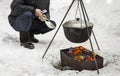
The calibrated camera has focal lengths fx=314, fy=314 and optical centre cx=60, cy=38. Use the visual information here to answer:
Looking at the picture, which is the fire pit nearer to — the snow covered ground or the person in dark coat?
the snow covered ground

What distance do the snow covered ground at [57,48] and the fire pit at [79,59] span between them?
13cm

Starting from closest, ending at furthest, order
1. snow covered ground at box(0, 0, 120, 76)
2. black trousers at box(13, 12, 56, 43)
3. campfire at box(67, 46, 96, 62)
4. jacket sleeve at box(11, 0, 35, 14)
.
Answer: snow covered ground at box(0, 0, 120, 76) < campfire at box(67, 46, 96, 62) < jacket sleeve at box(11, 0, 35, 14) < black trousers at box(13, 12, 56, 43)

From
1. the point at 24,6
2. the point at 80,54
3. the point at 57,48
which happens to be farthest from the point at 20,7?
the point at 80,54

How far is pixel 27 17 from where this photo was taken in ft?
21.5

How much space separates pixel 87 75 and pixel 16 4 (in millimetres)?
2268

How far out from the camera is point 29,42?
683 centimetres

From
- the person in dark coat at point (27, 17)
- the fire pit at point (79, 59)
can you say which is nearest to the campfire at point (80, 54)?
the fire pit at point (79, 59)

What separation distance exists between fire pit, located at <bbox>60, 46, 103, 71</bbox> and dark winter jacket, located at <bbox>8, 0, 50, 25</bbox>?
1.27 meters

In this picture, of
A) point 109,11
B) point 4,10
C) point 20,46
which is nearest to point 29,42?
point 20,46

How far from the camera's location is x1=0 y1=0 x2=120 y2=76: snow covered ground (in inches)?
211

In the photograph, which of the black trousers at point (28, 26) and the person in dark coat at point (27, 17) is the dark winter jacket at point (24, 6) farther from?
the black trousers at point (28, 26)

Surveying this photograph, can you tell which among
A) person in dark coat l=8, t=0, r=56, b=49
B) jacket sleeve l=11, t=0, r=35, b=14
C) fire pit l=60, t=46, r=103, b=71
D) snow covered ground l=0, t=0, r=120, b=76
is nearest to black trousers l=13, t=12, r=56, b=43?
person in dark coat l=8, t=0, r=56, b=49

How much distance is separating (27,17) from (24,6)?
24 cm

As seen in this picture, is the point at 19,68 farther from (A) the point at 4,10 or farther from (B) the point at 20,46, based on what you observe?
(A) the point at 4,10
